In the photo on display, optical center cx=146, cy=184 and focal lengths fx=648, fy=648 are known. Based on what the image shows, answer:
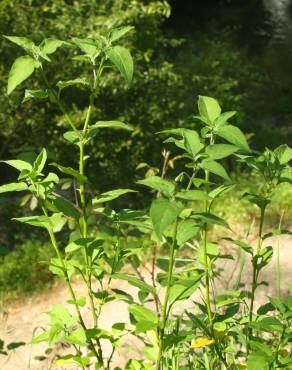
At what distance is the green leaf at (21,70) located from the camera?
5.96 ft

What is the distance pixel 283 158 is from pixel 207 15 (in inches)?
685

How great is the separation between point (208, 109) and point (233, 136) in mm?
191

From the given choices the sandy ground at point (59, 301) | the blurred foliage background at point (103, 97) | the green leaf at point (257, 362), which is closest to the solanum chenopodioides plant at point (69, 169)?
the green leaf at point (257, 362)

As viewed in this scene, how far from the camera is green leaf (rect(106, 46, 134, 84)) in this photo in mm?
1811

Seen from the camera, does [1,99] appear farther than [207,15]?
No

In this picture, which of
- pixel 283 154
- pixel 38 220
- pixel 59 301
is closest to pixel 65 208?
pixel 38 220

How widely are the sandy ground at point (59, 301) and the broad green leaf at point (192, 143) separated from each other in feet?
8.14

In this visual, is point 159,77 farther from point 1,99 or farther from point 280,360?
point 280,360

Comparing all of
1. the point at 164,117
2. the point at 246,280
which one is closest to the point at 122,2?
the point at 164,117

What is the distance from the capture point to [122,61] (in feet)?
6.07

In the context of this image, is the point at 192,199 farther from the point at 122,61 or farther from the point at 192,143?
the point at 122,61

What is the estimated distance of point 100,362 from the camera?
6.90 feet

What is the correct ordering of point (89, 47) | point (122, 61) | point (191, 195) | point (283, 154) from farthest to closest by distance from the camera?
point (283, 154) → point (89, 47) → point (122, 61) → point (191, 195)

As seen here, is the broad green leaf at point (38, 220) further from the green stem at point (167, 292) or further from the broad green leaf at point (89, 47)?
the broad green leaf at point (89, 47)
